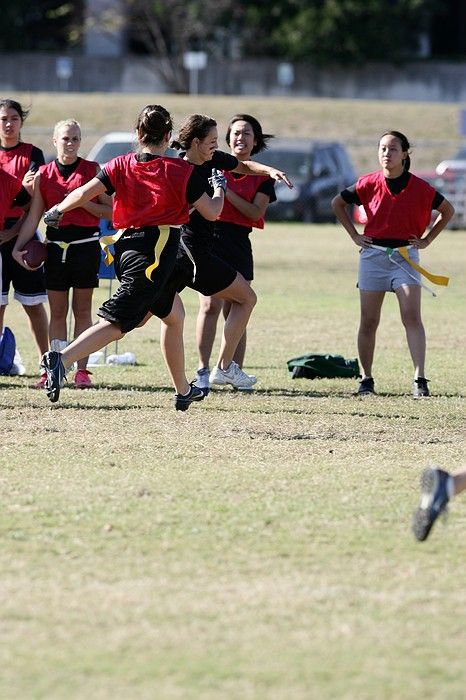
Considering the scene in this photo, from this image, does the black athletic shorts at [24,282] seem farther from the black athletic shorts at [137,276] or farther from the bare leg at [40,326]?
the black athletic shorts at [137,276]

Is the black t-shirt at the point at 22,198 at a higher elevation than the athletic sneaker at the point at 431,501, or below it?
higher

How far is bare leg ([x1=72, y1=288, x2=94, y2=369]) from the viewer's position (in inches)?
388

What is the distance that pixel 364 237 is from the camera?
32.2 feet

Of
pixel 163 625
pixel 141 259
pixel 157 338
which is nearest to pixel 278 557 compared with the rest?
pixel 163 625

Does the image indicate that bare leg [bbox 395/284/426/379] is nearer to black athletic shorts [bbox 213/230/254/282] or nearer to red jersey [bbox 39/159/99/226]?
black athletic shorts [bbox 213/230/254/282]

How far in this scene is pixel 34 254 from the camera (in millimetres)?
9172

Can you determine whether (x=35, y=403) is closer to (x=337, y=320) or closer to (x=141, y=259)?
(x=141, y=259)

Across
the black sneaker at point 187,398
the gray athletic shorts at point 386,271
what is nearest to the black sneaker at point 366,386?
the gray athletic shorts at point 386,271

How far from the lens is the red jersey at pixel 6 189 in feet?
30.5

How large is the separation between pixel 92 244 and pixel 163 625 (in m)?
5.42

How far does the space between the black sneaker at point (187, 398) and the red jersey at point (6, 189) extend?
1.79 m

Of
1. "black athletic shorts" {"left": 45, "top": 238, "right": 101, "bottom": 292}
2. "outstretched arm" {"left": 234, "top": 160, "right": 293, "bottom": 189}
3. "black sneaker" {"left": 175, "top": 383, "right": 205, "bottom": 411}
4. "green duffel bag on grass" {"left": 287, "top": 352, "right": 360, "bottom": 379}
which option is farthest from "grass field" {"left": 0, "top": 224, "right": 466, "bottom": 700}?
"outstretched arm" {"left": 234, "top": 160, "right": 293, "bottom": 189}

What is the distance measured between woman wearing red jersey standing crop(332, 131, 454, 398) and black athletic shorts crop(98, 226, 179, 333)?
207cm

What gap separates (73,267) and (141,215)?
178cm
